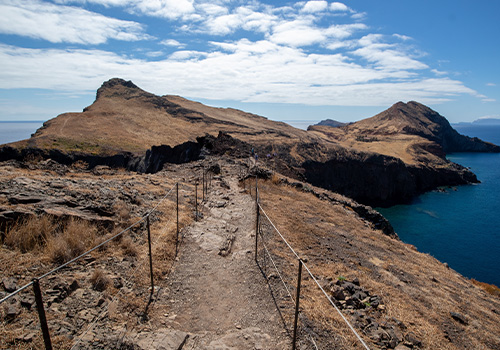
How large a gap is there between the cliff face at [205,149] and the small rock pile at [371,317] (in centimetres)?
1892

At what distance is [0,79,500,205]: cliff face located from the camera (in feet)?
131

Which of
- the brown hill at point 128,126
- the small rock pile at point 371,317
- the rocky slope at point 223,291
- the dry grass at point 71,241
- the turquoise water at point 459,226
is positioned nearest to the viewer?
the rocky slope at point 223,291

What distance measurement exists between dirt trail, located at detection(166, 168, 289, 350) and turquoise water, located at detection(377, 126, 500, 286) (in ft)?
113

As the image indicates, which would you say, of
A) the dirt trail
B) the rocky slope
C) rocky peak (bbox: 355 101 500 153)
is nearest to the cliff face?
the rocky slope

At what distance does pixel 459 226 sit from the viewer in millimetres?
48531

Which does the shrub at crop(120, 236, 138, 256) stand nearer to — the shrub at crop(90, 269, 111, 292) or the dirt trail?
the dirt trail

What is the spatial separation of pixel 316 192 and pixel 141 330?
18947 mm

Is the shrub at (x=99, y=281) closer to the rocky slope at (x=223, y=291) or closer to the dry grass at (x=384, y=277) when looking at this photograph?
the rocky slope at (x=223, y=291)

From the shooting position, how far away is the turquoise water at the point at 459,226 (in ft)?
114

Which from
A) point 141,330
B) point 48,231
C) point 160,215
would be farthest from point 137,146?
point 141,330

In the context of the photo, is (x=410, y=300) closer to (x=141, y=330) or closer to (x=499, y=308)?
(x=499, y=308)

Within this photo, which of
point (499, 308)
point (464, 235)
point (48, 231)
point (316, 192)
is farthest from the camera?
point (464, 235)

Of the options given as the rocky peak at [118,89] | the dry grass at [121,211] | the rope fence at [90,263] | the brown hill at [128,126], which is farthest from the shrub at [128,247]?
the rocky peak at [118,89]

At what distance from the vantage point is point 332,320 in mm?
6484
